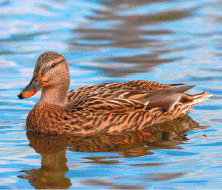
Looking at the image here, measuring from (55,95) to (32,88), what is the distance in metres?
0.65

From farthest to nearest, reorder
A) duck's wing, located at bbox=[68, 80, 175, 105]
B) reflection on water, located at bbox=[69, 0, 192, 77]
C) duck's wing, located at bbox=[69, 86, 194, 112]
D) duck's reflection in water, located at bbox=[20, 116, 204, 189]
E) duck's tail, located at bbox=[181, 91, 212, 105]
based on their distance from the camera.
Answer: reflection on water, located at bbox=[69, 0, 192, 77] → duck's tail, located at bbox=[181, 91, 212, 105] → duck's wing, located at bbox=[68, 80, 175, 105] → duck's wing, located at bbox=[69, 86, 194, 112] → duck's reflection in water, located at bbox=[20, 116, 204, 189]

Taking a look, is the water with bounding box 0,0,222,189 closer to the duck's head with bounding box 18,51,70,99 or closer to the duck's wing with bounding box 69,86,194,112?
the duck's wing with bounding box 69,86,194,112

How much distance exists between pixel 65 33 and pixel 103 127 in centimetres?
668

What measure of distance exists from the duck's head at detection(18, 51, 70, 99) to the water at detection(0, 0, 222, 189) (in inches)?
32.1

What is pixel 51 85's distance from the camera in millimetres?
9633

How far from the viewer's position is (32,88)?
30.0 feet

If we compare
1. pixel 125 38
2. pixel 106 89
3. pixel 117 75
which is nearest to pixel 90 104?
pixel 106 89

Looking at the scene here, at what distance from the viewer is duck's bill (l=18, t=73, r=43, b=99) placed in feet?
29.7

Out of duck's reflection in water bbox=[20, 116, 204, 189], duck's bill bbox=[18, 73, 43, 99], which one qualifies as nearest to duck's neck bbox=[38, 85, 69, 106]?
duck's bill bbox=[18, 73, 43, 99]

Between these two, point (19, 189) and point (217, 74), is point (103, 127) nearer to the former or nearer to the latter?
point (19, 189)

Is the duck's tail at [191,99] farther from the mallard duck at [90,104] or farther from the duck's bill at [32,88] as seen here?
→ the duck's bill at [32,88]

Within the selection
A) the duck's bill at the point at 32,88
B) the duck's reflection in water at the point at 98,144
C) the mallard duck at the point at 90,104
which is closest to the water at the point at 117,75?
the duck's reflection in water at the point at 98,144

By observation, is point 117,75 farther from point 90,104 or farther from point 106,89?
point 90,104

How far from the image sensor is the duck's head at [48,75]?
9.16 m
